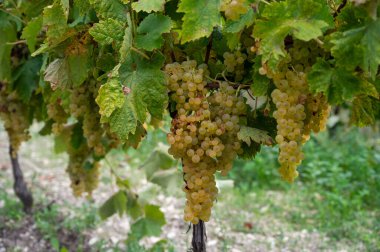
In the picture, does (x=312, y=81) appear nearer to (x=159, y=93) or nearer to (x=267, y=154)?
(x=159, y=93)

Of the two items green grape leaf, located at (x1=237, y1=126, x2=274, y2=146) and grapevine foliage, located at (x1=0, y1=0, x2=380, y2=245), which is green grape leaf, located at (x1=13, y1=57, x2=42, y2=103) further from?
green grape leaf, located at (x1=237, y1=126, x2=274, y2=146)

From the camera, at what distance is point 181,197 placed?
468cm

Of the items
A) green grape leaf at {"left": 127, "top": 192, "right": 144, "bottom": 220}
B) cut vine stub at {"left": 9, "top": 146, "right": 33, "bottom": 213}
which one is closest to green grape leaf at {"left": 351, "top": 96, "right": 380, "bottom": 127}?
green grape leaf at {"left": 127, "top": 192, "right": 144, "bottom": 220}

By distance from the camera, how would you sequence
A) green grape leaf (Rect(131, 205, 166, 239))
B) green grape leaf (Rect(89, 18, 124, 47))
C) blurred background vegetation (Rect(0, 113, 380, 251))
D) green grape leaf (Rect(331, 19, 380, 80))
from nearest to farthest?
green grape leaf (Rect(331, 19, 380, 80)) → green grape leaf (Rect(89, 18, 124, 47)) → green grape leaf (Rect(131, 205, 166, 239)) → blurred background vegetation (Rect(0, 113, 380, 251))

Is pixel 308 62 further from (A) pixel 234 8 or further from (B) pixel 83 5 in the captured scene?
(B) pixel 83 5

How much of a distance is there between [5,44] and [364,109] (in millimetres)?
A: 1453

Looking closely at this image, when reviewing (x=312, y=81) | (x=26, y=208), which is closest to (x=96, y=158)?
(x=26, y=208)

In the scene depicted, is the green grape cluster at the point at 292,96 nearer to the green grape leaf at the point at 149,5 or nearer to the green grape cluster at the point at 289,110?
the green grape cluster at the point at 289,110

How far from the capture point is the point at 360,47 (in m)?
1.33

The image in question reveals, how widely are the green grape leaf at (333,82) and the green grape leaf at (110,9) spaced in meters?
0.57

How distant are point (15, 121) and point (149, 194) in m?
0.96

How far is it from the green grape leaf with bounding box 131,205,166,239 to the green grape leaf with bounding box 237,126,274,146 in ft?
5.39

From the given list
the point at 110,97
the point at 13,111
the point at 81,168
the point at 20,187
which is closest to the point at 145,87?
the point at 110,97

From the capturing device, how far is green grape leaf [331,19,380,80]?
1.33 meters
